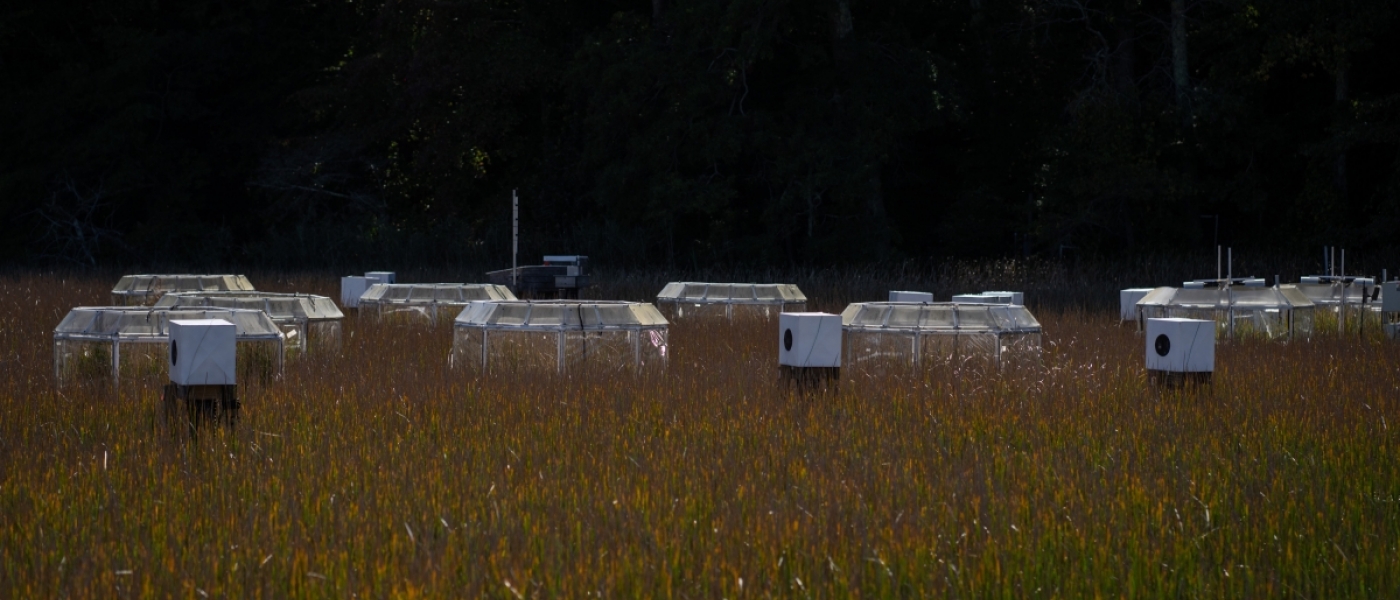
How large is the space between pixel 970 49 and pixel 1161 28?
4.25m

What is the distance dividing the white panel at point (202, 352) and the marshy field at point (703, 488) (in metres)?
0.27

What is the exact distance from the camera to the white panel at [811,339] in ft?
33.2

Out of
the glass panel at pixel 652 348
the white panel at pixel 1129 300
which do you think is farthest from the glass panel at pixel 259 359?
the white panel at pixel 1129 300

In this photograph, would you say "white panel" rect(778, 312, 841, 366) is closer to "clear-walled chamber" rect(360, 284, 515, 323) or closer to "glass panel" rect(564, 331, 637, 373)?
"glass panel" rect(564, 331, 637, 373)

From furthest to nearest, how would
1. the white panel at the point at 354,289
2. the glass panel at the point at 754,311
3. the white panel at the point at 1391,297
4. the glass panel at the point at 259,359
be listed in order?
the white panel at the point at 354,289 < the glass panel at the point at 754,311 < the white panel at the point at 1391,297 < the glass panel at the point at 259,359

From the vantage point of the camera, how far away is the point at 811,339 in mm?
10195

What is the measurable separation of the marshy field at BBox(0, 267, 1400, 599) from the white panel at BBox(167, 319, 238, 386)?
27 centimetres

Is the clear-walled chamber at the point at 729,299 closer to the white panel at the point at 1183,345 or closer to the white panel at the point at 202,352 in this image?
the white panel at the point at 1183,345

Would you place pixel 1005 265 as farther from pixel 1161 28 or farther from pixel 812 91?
pixel 1161 28

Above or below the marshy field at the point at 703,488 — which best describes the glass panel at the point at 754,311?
above

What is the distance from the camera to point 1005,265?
30.9 metres

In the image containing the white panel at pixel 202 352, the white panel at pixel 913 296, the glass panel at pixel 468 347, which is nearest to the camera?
the white panel at pixel 202 352

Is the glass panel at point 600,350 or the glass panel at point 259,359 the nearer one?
the glass panel at point 259,359

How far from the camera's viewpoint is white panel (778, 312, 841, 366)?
398 inches
